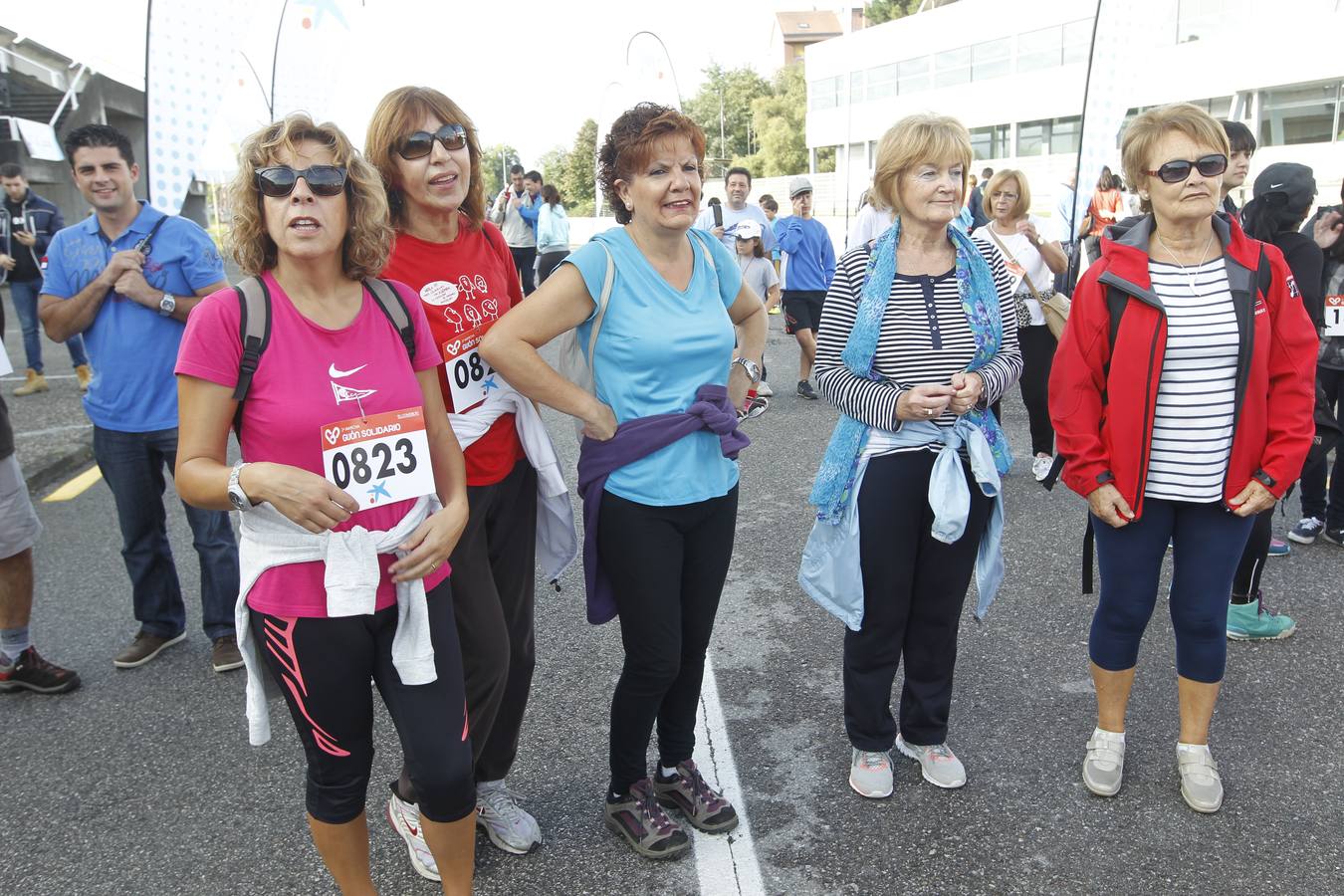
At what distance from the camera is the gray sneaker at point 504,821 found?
9.39 feet

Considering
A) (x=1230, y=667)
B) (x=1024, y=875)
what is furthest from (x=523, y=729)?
(x=1230, y=667)

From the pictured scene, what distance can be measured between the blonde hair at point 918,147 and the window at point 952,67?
48603 mm

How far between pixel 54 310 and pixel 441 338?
7.42 feet

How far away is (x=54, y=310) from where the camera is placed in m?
3.93

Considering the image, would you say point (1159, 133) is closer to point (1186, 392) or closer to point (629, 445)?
point (1186, 392)

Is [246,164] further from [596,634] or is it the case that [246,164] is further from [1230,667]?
[1230,667]

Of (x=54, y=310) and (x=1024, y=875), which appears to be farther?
(x=54, y=310)

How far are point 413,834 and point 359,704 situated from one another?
0.77 metres

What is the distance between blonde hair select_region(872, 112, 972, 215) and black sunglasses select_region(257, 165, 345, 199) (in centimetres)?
153

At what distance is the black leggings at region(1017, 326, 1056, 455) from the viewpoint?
6.38 metres

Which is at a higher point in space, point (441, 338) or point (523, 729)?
point (441, 338)

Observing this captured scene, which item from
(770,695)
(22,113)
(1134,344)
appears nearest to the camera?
(1134,344)

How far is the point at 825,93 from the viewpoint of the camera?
56.1 meters

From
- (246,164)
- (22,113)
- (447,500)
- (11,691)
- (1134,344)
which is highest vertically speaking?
(22,113)
